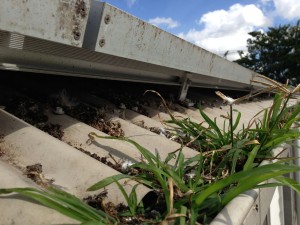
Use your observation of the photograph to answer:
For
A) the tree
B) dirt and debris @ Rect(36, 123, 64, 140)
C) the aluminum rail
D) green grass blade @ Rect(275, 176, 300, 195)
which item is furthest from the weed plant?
the tree

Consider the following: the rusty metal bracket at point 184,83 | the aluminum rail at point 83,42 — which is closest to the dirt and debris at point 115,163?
the aluminum rail at point 83,42

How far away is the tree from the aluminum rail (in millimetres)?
28802

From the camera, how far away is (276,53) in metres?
30.9

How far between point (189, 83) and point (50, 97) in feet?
4.38

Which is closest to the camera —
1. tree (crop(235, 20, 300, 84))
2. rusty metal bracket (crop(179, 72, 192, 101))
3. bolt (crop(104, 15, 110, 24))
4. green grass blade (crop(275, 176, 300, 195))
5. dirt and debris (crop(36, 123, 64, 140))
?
green grass blade (crop(275, 176, 300, 195))

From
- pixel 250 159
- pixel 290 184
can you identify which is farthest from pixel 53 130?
pixel 290 184

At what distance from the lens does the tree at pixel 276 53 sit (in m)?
29.2

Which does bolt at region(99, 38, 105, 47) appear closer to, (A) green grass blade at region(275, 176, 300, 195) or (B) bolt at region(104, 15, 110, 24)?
(B) bolt at region(104, 15, 110, 24)

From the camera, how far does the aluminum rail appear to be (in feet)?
3.60

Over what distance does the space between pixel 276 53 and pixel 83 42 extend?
105 feet

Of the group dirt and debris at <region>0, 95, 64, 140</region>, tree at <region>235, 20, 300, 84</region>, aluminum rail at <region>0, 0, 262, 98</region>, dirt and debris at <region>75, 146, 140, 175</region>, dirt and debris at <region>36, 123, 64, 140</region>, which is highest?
tree at <region>235, 20, 300, 84</region>

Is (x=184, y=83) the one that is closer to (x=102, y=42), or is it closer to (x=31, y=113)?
(x=31, y=113)

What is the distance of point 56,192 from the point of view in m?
1.03

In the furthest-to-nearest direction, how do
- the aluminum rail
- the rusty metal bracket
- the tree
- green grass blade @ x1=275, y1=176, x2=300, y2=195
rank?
the tree
the rusty metal bracket
green grass blade @ x1=275, y1=176, x2=300, y2=195
the aluminum rail
